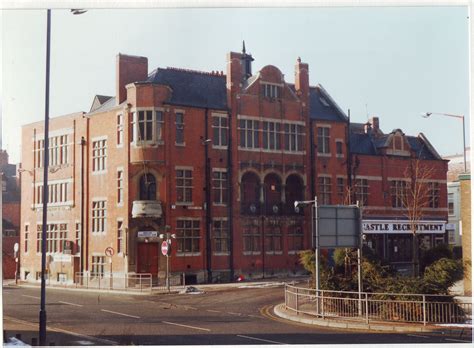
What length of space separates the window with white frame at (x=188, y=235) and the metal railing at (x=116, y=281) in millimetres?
3128

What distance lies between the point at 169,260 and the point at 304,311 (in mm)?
18222

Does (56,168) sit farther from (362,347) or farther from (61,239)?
(362,347)

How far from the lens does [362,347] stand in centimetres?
1917

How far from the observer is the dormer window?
47.5 m

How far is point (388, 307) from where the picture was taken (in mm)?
23297

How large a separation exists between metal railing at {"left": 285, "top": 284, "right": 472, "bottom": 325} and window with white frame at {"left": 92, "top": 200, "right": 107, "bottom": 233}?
71.1 feet

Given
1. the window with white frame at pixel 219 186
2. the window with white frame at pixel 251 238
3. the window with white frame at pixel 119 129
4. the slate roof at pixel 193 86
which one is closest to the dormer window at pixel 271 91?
the slate roof at pixel 193 86

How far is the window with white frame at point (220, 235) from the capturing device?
1764 inches

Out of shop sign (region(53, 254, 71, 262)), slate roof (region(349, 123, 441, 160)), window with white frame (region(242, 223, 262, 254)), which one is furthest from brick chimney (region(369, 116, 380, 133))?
shop sign (region(53, 254, 71, 262))

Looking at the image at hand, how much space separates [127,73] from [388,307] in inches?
1035

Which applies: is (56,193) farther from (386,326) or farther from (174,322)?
(386,326)

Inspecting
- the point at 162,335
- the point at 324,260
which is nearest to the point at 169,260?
the point at 324,260

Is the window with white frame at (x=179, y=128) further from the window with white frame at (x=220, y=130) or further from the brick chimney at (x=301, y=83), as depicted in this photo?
the brick chimney at (x=301, y=83)

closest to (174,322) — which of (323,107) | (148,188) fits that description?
(148,188)
